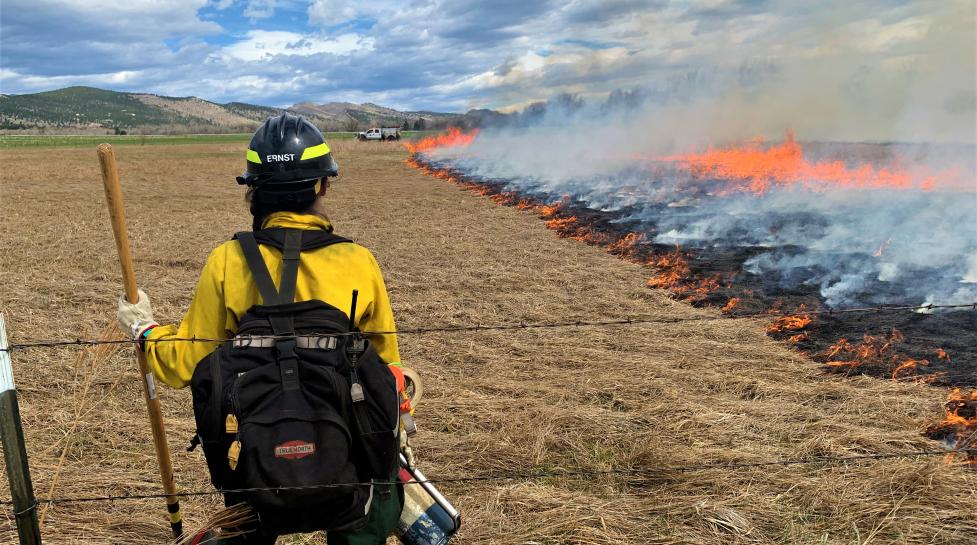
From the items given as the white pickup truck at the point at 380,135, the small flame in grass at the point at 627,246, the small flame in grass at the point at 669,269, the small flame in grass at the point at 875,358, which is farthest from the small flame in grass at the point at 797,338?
→ the white pickup truck at the point at 380,135

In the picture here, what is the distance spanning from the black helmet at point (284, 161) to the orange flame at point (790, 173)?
58.3 feet

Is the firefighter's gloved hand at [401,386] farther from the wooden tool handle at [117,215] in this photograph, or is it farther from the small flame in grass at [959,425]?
the small flame in grass at [959,425]

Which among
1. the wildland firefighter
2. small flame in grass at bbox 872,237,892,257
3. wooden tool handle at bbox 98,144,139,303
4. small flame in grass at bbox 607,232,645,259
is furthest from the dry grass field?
small flame in grass at bbox 872,237,892,257

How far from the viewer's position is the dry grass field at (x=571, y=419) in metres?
3.77

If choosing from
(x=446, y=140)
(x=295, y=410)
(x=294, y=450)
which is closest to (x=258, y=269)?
(x=295, y=410)

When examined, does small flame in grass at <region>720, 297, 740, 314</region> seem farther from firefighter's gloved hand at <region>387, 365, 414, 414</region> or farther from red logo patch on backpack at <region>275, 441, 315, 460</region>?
red logo patch on backpack at <region>275, 441, 315, 460</region>

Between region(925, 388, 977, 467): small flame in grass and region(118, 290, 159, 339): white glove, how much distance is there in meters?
5.09

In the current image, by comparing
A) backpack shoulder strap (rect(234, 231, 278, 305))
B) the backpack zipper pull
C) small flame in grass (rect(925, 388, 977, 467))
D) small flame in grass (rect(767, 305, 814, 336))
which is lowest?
small flame in grass (rect(925, 388, 977, 467))

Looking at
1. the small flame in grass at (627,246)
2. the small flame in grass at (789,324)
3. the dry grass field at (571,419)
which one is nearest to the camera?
the dry grass field at (571,419)

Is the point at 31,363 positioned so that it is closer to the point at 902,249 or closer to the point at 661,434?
the point at 661,434

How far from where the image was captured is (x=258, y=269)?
2145 mm

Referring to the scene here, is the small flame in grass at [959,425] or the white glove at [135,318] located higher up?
the white glove at [135,318]

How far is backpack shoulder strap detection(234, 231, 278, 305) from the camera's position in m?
2.12

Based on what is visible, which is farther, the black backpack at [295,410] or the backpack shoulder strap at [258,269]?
the backpack shoulder strap at [258,269]
